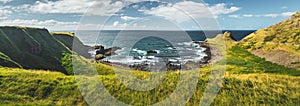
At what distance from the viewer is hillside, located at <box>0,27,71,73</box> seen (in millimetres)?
30203

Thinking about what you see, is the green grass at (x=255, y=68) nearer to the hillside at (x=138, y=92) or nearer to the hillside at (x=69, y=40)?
the hillside at (x=138, y=92)

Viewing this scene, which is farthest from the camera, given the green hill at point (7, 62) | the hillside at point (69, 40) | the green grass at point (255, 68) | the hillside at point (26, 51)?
the hillside at point (69, 40)

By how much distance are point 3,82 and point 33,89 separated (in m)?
2.29

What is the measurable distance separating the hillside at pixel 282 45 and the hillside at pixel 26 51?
163 ft

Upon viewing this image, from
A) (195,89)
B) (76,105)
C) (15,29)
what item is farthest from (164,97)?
(15,29)

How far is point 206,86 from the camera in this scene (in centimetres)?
1802

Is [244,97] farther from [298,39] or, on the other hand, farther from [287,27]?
[287,27]

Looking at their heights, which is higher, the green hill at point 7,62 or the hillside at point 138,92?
the green hill at point 7,62

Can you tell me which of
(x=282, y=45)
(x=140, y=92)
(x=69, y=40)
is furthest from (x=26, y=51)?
(x=282, y=45)

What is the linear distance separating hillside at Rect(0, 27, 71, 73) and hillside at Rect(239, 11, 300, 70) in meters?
49.6

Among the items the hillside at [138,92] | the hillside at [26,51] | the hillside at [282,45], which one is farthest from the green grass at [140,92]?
the hillside at [282,45]

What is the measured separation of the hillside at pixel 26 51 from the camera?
3020 centimetres

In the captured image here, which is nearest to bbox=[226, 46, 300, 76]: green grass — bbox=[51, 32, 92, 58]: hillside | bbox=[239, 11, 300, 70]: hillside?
bbox=[239, 11, 300, 70]: hillside

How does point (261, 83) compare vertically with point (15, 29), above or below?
below
